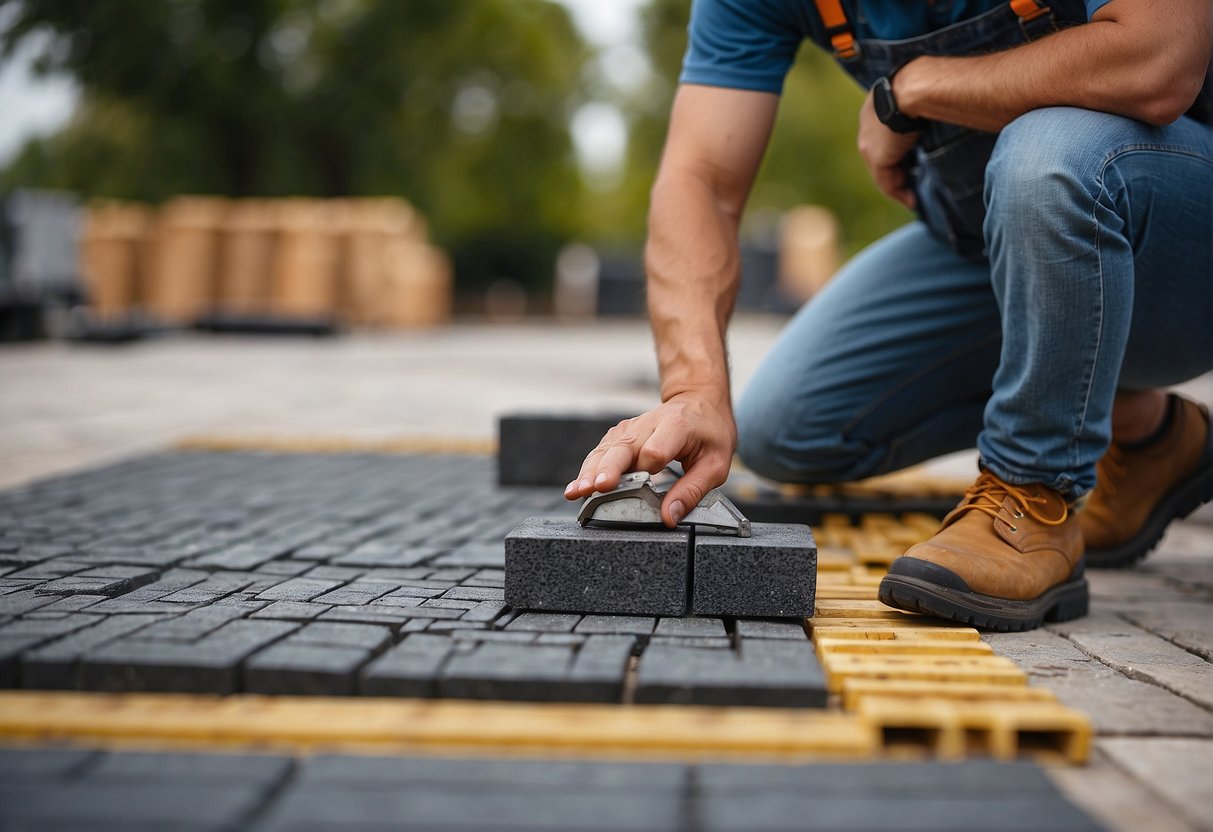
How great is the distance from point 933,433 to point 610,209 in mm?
43518

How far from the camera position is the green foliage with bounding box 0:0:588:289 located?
19875mm

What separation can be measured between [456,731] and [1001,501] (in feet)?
4.10

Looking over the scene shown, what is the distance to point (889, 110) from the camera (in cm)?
247

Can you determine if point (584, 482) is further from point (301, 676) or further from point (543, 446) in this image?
point (543, 446)

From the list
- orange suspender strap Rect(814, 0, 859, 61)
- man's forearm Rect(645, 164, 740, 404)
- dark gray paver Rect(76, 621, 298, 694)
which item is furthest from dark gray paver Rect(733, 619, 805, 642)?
orange suspender strap Rect(814, 0, 859, 61)

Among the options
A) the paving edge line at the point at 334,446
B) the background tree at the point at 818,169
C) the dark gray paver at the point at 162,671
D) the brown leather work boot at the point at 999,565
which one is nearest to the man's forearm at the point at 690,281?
the brown leather work boot at the point at 999,565

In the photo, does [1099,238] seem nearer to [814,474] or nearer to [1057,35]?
[1057,35]

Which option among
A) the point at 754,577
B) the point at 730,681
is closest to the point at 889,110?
the point at 754,577

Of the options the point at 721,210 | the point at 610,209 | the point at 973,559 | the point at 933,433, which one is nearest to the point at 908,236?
the point at 933,433

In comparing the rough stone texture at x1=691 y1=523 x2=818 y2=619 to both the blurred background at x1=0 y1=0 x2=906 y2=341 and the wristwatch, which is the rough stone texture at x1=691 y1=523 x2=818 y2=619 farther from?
the blurred background at x1=0 y1=0 x2=906 y2=341

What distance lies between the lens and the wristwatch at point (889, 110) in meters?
2.45

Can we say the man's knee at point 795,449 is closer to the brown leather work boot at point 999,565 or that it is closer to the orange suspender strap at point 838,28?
the brown leather work boot at point 999,565

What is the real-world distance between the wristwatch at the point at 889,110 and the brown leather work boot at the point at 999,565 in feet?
2.76

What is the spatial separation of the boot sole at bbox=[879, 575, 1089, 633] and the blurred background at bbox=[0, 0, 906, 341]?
9.58 m
